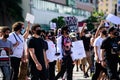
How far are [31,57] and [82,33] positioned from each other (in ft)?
22.9

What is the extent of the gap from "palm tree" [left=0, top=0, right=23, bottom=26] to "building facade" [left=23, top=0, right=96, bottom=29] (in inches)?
112

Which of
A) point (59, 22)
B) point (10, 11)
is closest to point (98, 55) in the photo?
point (10, 11)

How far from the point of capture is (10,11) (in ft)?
176

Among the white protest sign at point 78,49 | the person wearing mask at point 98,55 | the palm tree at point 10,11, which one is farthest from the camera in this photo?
the palm tree at point 10,11

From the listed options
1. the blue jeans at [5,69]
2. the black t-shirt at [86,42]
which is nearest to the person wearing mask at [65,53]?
the blue jeans at [5,69]

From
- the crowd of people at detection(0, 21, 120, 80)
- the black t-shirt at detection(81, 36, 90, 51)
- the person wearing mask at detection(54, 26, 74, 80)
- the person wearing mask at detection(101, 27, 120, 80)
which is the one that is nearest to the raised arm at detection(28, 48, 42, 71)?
the crowd of people at detection(0, 21, 120, 80)

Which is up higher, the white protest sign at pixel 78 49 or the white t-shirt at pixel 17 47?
the white t-shirt at pixel 17 47

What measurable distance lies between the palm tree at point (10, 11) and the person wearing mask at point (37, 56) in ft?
143

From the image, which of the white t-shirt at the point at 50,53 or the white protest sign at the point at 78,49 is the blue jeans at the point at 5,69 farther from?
the white protest sign at the point at 78,49

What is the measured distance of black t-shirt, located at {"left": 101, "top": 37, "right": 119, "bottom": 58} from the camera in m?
11.2

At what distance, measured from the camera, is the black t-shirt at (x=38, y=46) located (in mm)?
9906

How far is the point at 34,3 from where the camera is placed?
199 ft

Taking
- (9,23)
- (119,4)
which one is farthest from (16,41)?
(9,23)

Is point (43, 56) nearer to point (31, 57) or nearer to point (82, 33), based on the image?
point (31, 57)
